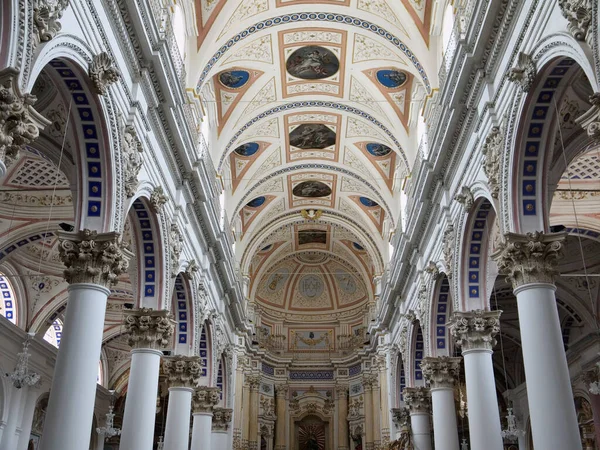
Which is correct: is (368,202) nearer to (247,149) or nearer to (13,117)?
(247,149)

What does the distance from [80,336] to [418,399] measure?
46.8ft

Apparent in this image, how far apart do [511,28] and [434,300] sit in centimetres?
868

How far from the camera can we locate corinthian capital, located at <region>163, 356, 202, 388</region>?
17.5 m

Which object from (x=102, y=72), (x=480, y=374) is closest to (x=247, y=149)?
(x=480, y=374)

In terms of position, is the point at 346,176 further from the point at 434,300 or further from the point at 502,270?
the point at 502,270

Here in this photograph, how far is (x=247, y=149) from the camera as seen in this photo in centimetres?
2508

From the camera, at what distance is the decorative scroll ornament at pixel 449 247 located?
15.2 metres

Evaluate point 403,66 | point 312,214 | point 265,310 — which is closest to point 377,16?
point 403,66

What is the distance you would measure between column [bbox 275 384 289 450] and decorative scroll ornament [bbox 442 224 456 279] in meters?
21.7

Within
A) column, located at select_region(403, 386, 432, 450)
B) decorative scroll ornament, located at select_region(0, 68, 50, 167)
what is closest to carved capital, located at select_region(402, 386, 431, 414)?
column, located at select_region(403, 386, 432, 450)

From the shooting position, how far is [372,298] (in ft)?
113

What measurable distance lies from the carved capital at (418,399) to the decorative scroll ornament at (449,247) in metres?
7.40

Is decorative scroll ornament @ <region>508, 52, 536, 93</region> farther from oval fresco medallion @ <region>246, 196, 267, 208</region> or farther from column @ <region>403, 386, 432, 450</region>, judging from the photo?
oval fresco medallion @ <region>246, 196, 267, 208</region>

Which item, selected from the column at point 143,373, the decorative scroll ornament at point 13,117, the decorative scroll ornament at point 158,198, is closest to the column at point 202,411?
the column at point 143,373
